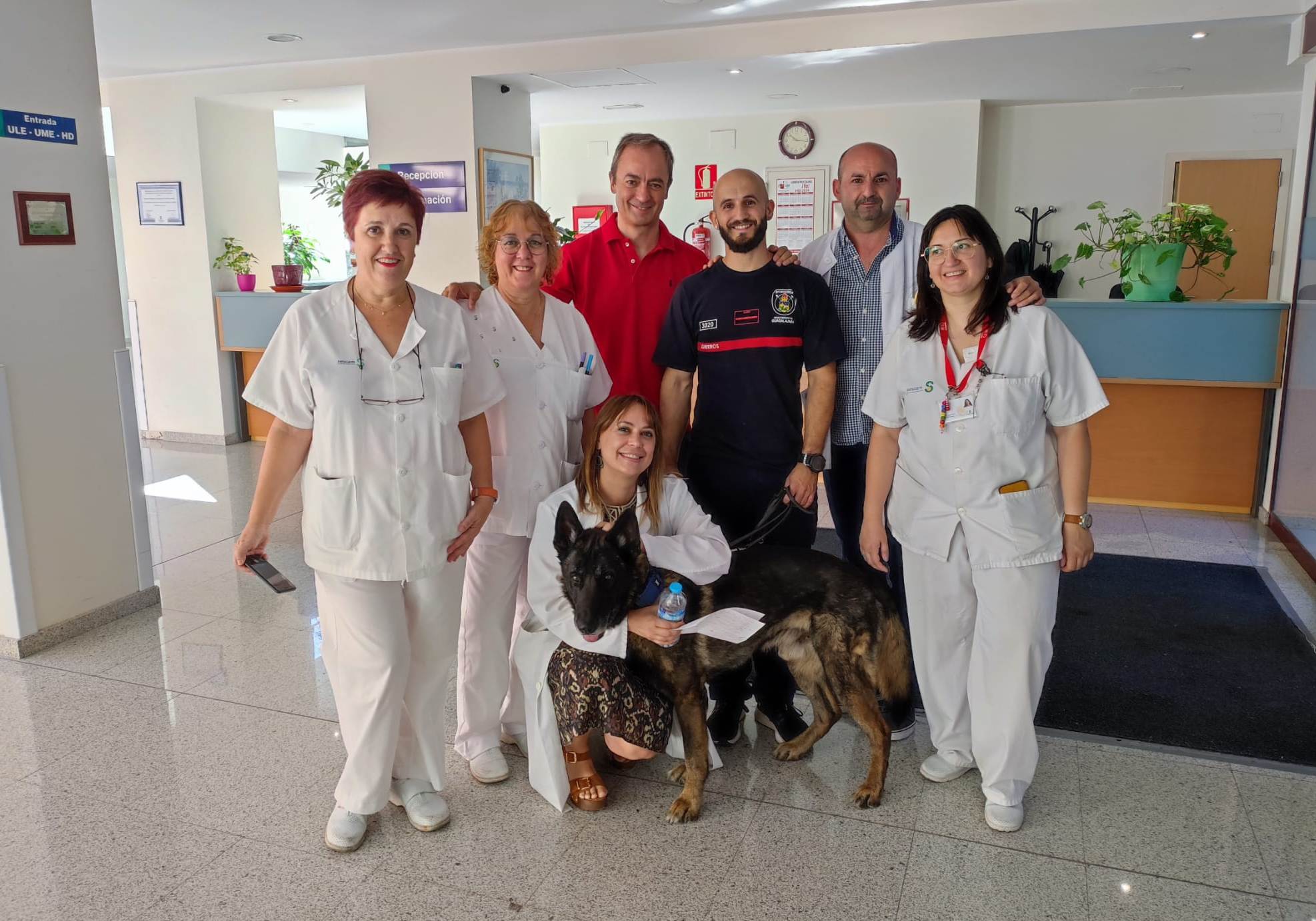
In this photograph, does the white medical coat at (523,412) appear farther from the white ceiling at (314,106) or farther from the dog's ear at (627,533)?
the white ceiling at (314,106)

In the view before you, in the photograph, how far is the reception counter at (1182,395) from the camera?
4977 mm

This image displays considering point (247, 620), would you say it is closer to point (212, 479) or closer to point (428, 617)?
point (428, 617)

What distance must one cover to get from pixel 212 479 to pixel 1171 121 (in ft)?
26.5

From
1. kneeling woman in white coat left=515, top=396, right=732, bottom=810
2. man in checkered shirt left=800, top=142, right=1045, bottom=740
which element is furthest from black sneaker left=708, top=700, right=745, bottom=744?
man in checkered shirt left=800, top=142, right=1045, bottom=740

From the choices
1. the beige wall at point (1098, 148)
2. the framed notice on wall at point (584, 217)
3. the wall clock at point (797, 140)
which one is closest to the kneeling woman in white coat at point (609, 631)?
the wall clock at point (797, 140)

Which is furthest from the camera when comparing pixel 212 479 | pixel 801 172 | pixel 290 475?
pixel 801 172

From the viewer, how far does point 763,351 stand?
2.52 m

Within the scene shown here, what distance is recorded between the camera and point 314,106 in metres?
7.93

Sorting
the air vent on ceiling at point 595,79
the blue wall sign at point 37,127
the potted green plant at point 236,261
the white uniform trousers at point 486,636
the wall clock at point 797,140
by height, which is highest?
the air vent on ceiling at point 595,79

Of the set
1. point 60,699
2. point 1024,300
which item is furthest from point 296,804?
point 1024,300

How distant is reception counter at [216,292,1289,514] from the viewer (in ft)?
16.3

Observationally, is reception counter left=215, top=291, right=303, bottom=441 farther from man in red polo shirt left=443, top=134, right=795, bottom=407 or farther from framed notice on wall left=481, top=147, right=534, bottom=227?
man in red polo shirt left=443, top=134, right=795, bottom=407

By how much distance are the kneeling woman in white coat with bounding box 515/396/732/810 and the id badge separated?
609mm

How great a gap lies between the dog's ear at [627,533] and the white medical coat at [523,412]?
0.94ft
